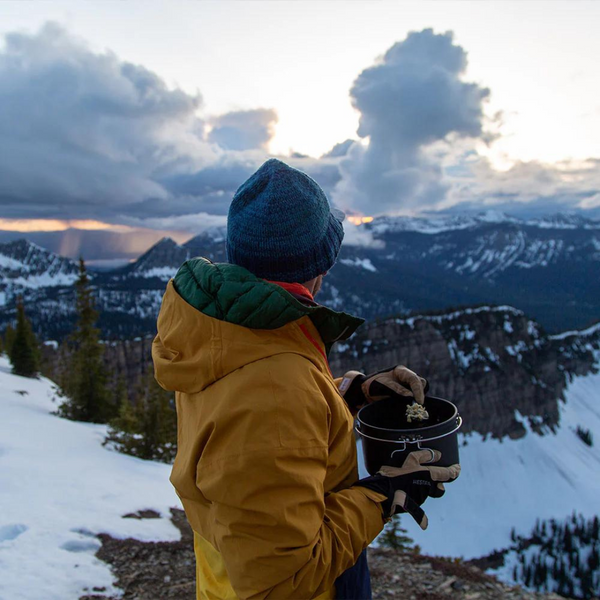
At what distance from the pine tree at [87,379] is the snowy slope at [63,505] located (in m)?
9.85

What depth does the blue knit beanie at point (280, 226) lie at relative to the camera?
2504 millimetres

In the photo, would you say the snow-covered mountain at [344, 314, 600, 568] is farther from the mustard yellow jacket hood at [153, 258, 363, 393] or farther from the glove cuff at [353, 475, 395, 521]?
the mustard yellow jacket hood at [153, 258, 363, 393]

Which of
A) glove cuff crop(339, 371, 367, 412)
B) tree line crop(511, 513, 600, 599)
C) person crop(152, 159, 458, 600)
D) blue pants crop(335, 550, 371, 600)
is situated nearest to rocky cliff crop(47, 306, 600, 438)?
tree line crop(511, 513, 600, 599)

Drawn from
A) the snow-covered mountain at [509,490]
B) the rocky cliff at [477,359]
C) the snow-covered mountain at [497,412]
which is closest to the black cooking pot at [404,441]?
the snow-covered mountain at [509,490]

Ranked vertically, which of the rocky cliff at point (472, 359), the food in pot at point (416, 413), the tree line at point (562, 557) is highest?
the food in pot at point (416, 413)

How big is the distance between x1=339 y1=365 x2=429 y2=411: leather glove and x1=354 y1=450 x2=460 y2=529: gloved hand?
1.63 feet

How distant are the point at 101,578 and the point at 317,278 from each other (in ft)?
22.5

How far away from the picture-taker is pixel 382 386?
3244 millimetres

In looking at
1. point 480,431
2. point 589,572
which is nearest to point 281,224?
point 589,572

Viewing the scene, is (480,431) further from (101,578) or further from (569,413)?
(101,578)

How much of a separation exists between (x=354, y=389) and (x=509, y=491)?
121 metres

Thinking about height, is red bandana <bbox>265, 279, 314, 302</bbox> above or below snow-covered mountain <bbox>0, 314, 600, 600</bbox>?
above

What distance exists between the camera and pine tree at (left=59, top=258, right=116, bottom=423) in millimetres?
26406

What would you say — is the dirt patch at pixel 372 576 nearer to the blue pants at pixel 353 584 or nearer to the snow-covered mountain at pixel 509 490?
the blue pants at pixel 353 584
